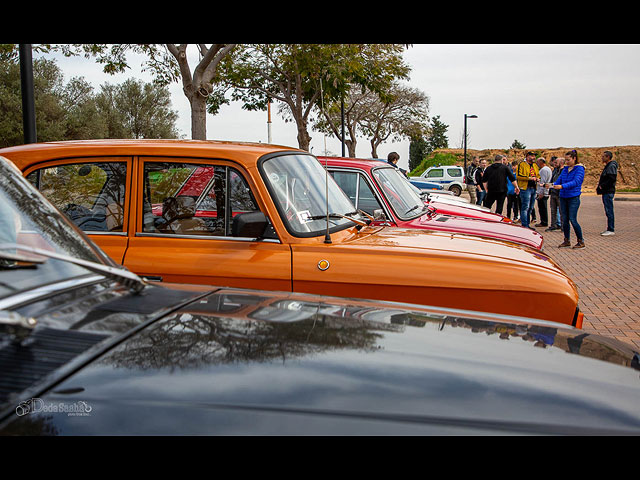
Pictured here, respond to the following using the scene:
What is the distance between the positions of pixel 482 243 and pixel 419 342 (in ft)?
8.87

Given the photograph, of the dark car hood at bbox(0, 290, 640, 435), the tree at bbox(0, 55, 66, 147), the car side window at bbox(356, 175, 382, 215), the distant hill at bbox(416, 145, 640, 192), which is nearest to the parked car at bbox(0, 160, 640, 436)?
the dark car hood at bbox(0, 290, 640, 435)

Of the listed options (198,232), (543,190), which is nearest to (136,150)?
(198,232)

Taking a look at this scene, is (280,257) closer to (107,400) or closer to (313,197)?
(313,197)

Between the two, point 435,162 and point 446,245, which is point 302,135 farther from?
point 435,162

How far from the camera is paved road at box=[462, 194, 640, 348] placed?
19.2 feet

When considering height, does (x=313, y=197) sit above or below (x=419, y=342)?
above

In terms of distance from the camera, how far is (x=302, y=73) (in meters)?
16.7

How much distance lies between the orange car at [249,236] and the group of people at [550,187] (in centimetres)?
856

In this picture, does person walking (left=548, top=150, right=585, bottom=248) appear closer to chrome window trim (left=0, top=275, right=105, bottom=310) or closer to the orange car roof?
the orange car roof

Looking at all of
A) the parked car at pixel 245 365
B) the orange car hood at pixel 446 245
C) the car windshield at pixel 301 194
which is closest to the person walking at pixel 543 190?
the orange car hood at pixel 446 245

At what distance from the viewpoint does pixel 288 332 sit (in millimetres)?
1527

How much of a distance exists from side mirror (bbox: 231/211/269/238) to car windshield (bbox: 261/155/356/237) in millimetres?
165

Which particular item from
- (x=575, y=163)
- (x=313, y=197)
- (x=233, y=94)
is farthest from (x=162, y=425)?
(x=233, y=94)

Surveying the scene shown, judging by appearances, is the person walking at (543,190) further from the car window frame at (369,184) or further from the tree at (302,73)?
the car window frame at (369,184)
